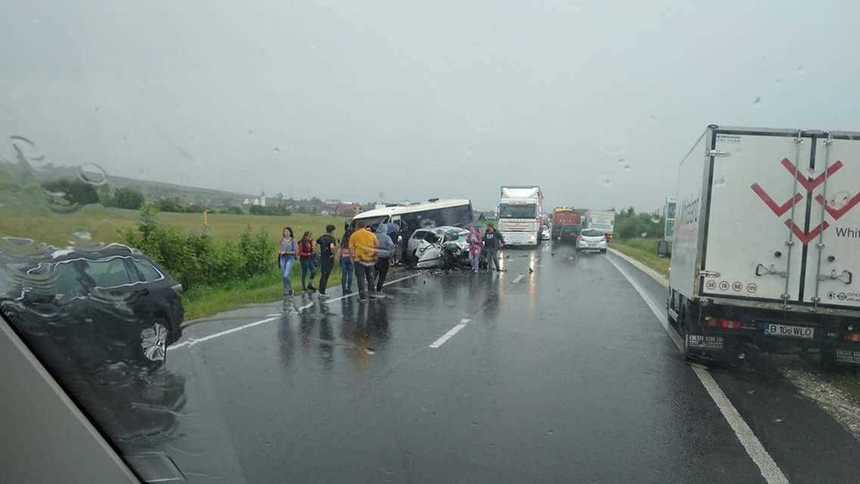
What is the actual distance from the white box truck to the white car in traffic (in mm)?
31828

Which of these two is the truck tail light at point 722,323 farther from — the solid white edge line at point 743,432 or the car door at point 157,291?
the car door at point 157,291

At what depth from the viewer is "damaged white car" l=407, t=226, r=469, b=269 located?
81.7 feet

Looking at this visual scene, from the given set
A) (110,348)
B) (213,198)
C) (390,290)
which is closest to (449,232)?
(390,290)

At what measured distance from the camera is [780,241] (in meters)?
8.12

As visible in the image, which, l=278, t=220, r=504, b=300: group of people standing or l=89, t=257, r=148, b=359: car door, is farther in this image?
l=278, t=220, r=504, b=300: group of people standing

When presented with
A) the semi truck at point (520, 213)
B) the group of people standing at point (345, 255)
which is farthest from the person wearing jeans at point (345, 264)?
the semi truck at point (520, 213)

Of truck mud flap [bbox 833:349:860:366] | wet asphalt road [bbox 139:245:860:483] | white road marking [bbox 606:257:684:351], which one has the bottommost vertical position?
white road marking [bbox 606:257:684:351]

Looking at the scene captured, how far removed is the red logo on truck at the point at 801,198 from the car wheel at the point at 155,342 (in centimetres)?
676

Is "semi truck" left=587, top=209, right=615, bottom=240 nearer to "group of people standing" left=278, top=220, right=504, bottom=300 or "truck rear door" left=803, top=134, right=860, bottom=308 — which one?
"group of people standing" left=278, top=220, right=504, bottom=300

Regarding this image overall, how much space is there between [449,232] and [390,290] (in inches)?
363

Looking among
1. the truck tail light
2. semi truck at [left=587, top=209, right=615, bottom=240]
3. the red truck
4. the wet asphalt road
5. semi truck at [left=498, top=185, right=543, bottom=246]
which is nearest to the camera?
the wet asphalt road

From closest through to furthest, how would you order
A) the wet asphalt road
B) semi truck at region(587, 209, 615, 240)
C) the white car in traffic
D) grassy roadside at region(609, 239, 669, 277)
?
1. the wet asphalt road
2. the white car in traffic
3. grassy roadside at region(609, 239, 669, 277)
4. semi truck at region(587, 209, 615, 240)

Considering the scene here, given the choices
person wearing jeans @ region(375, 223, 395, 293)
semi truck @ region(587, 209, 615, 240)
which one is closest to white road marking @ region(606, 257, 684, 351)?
person wearing jeans @ region(375, 223, 395, 293)

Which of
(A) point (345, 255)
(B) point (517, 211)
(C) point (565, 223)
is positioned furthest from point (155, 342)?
(C) point (565, 223)
